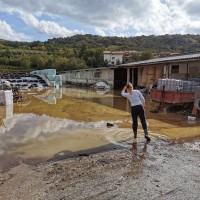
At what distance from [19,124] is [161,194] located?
28.2 ft

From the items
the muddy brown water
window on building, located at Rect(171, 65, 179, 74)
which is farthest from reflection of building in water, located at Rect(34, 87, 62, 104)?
window on building, located at Rect(171, 65, 179, 74)

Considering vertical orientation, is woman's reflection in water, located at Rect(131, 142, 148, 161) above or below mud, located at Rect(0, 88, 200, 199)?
above

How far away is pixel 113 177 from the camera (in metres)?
5.84

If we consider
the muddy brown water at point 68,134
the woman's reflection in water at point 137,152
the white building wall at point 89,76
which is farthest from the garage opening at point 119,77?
the woman's reflection in water at point 137,152

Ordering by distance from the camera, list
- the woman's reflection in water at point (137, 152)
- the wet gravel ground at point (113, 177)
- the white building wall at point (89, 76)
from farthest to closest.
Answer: the white building wall at point (89, 76)
the woman's reflection in water at point (137, 152)
the wet gravel ground at point (113, 177)

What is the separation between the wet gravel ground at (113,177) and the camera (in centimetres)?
504

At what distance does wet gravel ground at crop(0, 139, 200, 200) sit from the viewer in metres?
5.04

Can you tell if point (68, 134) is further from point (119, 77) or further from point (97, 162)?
point (119, 77)

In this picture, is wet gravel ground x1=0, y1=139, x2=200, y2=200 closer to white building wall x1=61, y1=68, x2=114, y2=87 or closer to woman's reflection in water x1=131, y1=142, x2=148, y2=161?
woman's reflection in water x1=131, y1=142, x2=148, y2=161

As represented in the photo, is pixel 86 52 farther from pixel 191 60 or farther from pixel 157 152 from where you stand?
pixel 157 152

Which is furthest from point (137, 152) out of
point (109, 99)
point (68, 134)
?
point (109, 99)

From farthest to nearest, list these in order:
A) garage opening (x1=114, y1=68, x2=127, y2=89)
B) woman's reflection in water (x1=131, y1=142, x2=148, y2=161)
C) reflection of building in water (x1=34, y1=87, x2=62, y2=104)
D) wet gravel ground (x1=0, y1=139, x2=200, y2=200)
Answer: garage opening (x1=114, y1=68, x2=127, y2=89) < reflection of building in water (x1=34, y1=87, x2=62, y2=104) < woman's reflection in water (x1=131, y1=142, x2=148, y2=161) < wet gravel ground (x1=0, y1=139, x2=200, y2=200)

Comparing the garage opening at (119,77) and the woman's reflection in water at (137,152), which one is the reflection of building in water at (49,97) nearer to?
the garage opening at (119,77)

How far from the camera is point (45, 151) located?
26.6ft
